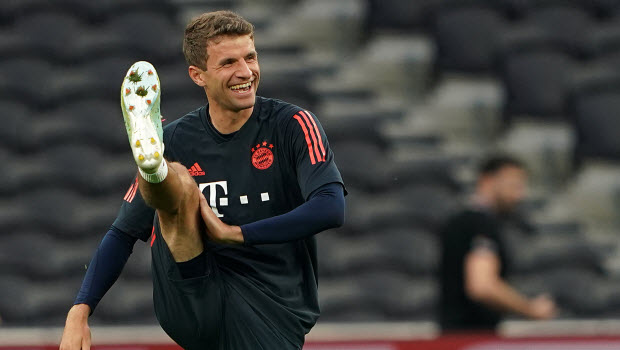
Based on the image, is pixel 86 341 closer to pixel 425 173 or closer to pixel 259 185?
pixel 259 185

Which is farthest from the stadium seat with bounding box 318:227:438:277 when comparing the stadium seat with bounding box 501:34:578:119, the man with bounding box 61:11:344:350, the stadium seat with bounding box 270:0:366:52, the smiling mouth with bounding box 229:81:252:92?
the smiling mouth with bounding box 229:81:252:92

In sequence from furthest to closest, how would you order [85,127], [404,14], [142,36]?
[404,14] < [142,36] < [85,127]

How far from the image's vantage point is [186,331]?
287cm

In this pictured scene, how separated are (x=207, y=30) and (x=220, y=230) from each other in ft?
1.71

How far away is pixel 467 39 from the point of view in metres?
6.45

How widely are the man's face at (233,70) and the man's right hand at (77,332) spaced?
67 cm

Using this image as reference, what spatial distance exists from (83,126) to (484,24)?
8.12ft

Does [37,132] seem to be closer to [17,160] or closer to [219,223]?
[17,160]

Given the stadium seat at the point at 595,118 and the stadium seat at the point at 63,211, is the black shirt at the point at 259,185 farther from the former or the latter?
the stadium seat at the point at 595,118

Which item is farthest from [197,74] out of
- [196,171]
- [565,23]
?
[565,23]

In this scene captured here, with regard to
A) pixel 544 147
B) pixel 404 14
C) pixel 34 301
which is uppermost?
pixel 404 14

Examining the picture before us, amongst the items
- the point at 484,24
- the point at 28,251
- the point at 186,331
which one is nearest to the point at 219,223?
the point at 186,331

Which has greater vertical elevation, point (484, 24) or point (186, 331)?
point (484, 24)

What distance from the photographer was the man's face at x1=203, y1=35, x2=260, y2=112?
2738 millimetres
